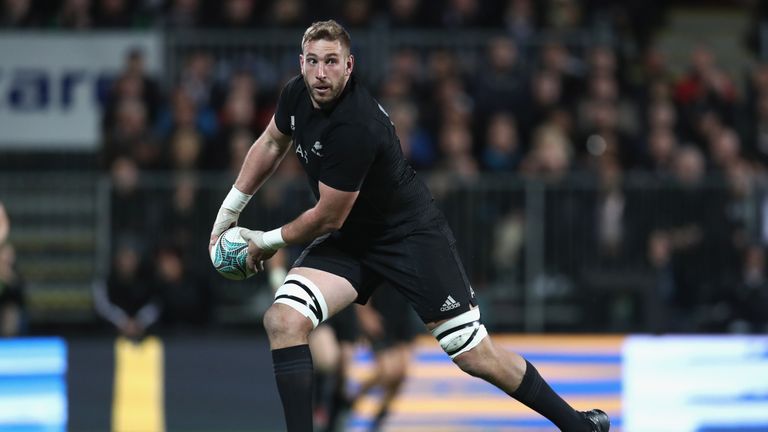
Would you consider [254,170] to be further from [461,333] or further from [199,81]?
[199,81]

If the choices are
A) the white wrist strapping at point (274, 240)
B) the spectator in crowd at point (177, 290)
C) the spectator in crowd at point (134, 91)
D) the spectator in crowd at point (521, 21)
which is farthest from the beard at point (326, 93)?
the spectator in crowd at point (521, 21)

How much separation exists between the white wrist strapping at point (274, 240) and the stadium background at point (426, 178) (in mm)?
4562

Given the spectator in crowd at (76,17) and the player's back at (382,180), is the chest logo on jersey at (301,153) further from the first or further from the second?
the spectator in crowd at (76,17)

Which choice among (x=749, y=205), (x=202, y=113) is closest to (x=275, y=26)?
(x=202, y=113)

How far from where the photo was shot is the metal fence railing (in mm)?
12930

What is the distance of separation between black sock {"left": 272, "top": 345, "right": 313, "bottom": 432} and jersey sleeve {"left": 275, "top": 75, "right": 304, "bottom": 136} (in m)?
1.14

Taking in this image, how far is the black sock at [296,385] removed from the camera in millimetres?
6762

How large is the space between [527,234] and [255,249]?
6332mm

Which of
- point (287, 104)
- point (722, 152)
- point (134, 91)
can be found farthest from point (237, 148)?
point (287, 104)

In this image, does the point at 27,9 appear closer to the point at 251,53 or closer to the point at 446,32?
the point at 251,53

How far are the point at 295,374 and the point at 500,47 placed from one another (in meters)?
7.99

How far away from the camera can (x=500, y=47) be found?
46.7 ft

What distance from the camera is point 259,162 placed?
7.40 meters

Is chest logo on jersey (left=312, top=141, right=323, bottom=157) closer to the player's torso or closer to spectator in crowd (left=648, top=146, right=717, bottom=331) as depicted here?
the player's torso
